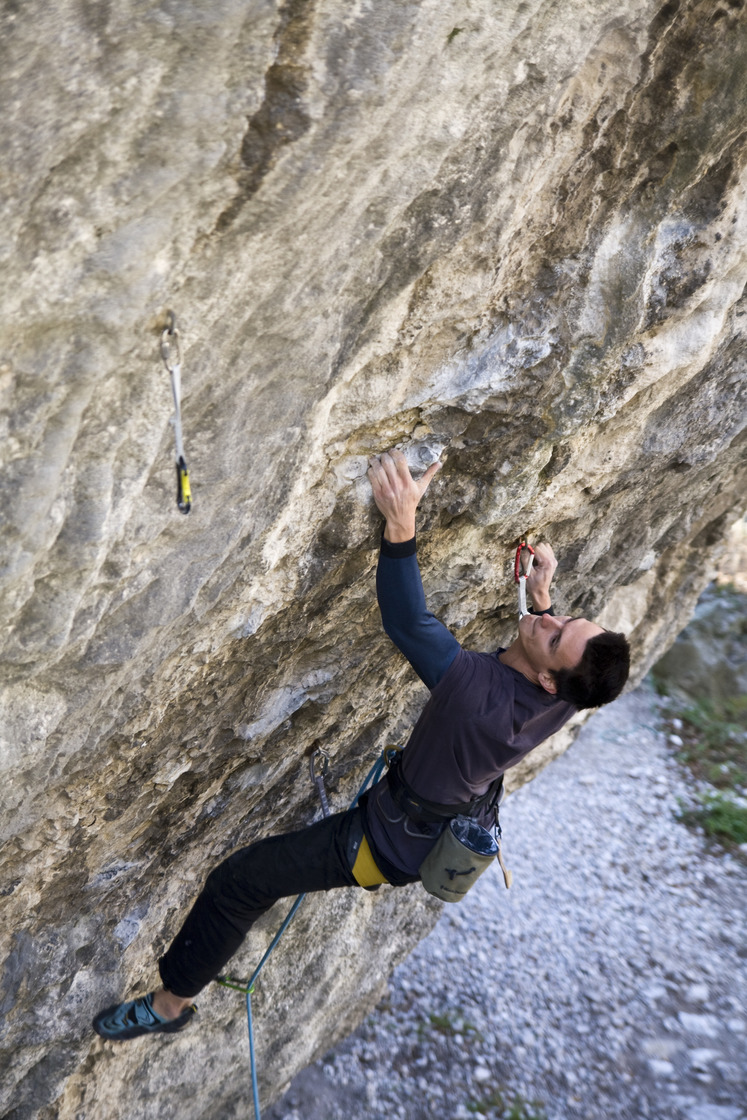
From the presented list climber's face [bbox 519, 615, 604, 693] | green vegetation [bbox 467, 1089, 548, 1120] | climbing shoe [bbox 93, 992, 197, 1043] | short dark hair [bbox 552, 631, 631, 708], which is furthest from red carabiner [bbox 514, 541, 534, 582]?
green vegetation [bbox 467, 1089, 548, 1120]

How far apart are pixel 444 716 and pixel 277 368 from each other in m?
1.39

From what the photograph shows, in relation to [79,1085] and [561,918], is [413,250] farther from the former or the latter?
[561,918]

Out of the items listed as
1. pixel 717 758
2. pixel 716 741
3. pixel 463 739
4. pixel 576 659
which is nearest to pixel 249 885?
pixel 463 739

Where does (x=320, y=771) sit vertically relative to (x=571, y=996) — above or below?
above

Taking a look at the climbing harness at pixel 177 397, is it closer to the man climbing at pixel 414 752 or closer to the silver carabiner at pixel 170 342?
the silver carabiner at pixel 170 342

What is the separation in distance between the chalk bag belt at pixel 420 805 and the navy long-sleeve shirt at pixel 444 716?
0.08 ft

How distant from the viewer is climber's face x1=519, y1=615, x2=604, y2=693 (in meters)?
2.76

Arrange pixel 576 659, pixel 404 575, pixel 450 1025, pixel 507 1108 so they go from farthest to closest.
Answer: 1. pixel 450 1025
2. pixel 507 1108
3. pixel 576 659
4. pixel 404 575

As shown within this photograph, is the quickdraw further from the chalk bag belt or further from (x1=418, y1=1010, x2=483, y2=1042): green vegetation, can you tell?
(x1=418, y1=1010, x2=483, y2=1042): green vegetation

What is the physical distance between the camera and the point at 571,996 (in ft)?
19.0

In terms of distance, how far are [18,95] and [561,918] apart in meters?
6.78

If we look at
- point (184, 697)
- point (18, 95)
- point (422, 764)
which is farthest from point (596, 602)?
point (18, 95)

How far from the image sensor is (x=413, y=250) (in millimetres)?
2107

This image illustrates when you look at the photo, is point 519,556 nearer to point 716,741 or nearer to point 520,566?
point 520,566
